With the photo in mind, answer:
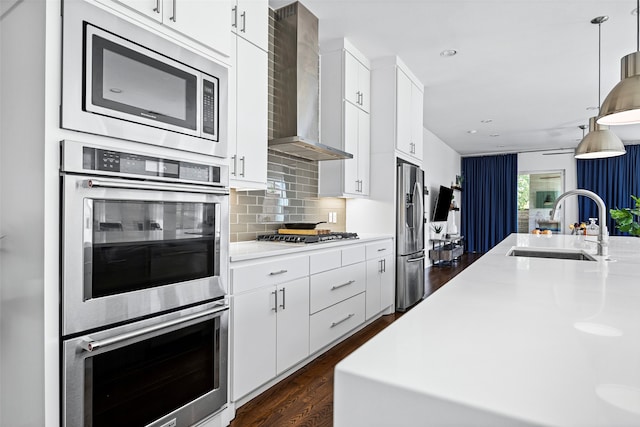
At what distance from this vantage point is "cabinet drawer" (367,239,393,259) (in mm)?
3496

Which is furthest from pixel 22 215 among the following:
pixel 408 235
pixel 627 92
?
pixel 408 235

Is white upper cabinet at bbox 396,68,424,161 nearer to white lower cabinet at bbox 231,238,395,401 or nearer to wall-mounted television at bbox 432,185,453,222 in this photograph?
white lower cabinet at bbox 231,238,395,401

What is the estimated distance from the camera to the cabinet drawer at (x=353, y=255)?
3053 mm

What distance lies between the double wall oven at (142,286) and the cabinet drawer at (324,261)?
85 cm

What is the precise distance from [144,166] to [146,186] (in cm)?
8

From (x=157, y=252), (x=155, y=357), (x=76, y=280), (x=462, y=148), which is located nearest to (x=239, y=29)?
(x=157, y=252)

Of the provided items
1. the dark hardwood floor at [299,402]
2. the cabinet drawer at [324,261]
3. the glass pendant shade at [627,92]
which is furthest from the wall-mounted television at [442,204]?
the glass pendant shade at [627,92]

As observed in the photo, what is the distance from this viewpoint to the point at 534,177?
9.45 metres

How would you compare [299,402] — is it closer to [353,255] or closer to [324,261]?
[324,261]

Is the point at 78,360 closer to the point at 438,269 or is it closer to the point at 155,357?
the point at 155,357

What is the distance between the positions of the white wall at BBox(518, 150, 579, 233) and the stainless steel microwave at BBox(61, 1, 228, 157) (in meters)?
9.52

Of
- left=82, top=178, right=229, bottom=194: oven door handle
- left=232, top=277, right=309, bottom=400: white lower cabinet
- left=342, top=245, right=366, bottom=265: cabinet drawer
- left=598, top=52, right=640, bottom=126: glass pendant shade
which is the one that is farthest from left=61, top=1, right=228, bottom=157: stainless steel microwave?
left=598, top=52, right=640, bottom=126: glass pendant shade

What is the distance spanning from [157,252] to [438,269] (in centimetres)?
659

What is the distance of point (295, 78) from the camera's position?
3023 millimetres
